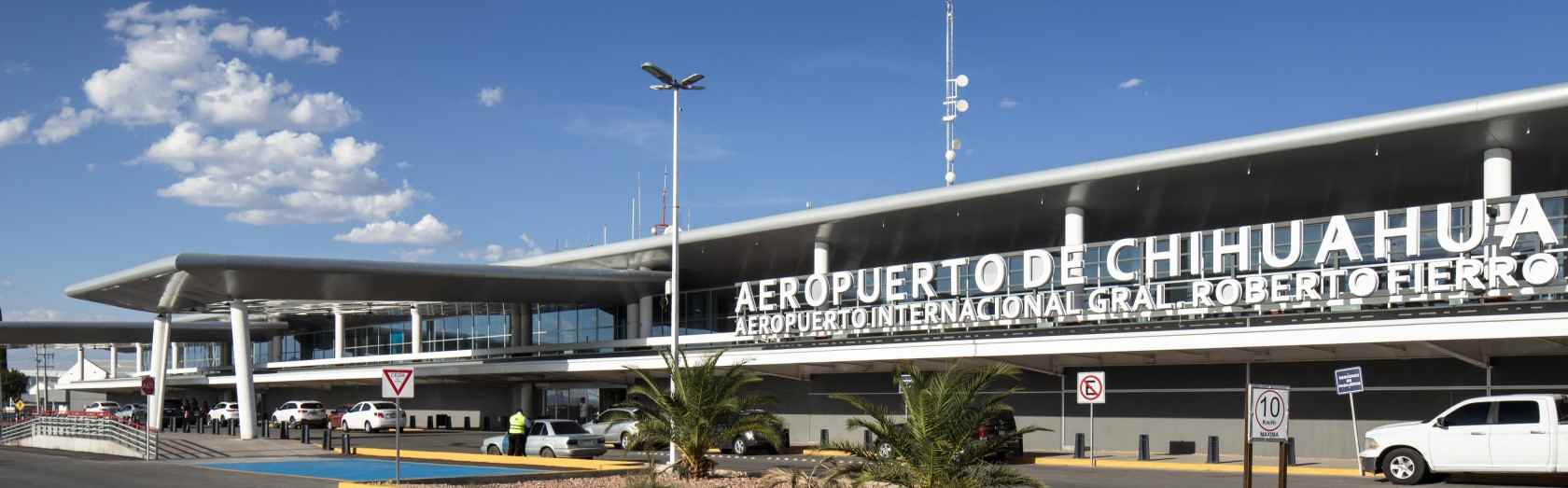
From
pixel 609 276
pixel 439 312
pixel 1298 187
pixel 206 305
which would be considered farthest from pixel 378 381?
pixel 1298 187

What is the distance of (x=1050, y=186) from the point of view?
3512cm

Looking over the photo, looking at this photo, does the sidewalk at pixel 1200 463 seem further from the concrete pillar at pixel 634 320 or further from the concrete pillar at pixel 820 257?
the concrete pillar at pixel 634 320

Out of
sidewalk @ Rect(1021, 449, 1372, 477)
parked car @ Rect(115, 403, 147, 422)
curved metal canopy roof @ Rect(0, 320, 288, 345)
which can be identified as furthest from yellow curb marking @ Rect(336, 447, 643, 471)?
curved metal canopy roof @ Rect(0, 320, 288, 345)

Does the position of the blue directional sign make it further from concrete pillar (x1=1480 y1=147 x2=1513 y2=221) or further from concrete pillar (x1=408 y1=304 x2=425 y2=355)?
concrete pillar (x1=408 y1=304 x2=425 y2=355)

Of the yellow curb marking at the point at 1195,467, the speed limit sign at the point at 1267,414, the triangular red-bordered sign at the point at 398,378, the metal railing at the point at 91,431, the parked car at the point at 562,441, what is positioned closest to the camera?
the speed limit sign at the point at 1267,414

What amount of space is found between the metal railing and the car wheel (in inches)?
1277

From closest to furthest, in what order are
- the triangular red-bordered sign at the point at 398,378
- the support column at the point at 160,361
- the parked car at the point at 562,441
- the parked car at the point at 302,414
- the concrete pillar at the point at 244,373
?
the triangular red-bordered sign at the point at 398,378, the parked car at the point at 562,441, the concrete pillar at the point at 244,373, the support column at the point at 160,361, the parked car at the point at 302,414

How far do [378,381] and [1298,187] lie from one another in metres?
49.2

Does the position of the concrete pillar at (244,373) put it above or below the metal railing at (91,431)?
above

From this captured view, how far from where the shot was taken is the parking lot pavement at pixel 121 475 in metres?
26.0

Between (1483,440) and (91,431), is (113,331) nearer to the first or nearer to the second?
(91,431)

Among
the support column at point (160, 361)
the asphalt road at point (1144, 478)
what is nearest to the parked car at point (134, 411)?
the support column at point (160, 361)

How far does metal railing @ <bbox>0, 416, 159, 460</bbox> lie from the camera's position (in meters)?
Answer: 41.5

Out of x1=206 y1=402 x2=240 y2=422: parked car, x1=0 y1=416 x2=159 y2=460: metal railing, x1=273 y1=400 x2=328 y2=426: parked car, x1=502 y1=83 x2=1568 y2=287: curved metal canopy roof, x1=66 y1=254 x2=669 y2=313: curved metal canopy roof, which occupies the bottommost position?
x1=206 y1=402 x2=240 y2=422: parked car
